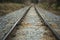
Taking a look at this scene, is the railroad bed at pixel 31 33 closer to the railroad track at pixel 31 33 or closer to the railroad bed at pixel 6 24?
the railroad track at pixel 31 33

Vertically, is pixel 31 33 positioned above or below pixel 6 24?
above

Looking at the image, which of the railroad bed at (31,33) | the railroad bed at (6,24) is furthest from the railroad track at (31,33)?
the railroad bed at (6,24)

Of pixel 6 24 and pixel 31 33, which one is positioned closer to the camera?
pixel 31 33

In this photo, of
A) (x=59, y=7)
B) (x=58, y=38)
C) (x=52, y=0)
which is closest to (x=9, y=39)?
(x=58, y=38)

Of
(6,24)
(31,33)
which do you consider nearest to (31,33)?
(31,33)

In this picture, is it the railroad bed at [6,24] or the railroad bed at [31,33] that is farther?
the railroad bed at [6,24]

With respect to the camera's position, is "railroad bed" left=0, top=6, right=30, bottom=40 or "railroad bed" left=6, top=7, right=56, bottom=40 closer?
"railroad bed" left=6, top=7, right=56, bottom=40

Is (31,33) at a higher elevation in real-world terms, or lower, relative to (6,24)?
higher

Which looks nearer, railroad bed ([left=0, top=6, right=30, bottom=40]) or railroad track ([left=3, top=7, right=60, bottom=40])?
railroad track ([left=3, top=7, right=60, bottom=40])

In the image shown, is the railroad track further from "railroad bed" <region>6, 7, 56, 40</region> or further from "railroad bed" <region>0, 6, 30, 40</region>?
"railroad bed" <region>0, 6, 30, 40</region>

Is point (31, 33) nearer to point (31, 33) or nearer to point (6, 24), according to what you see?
point (31, 33)

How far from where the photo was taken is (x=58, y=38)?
17.1 feet

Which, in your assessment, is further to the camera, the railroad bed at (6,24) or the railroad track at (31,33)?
the railroad bed at (6,24)

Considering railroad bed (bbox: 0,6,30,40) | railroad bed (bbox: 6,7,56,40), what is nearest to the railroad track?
railroad bed (bbox: 6,7,56,40)
